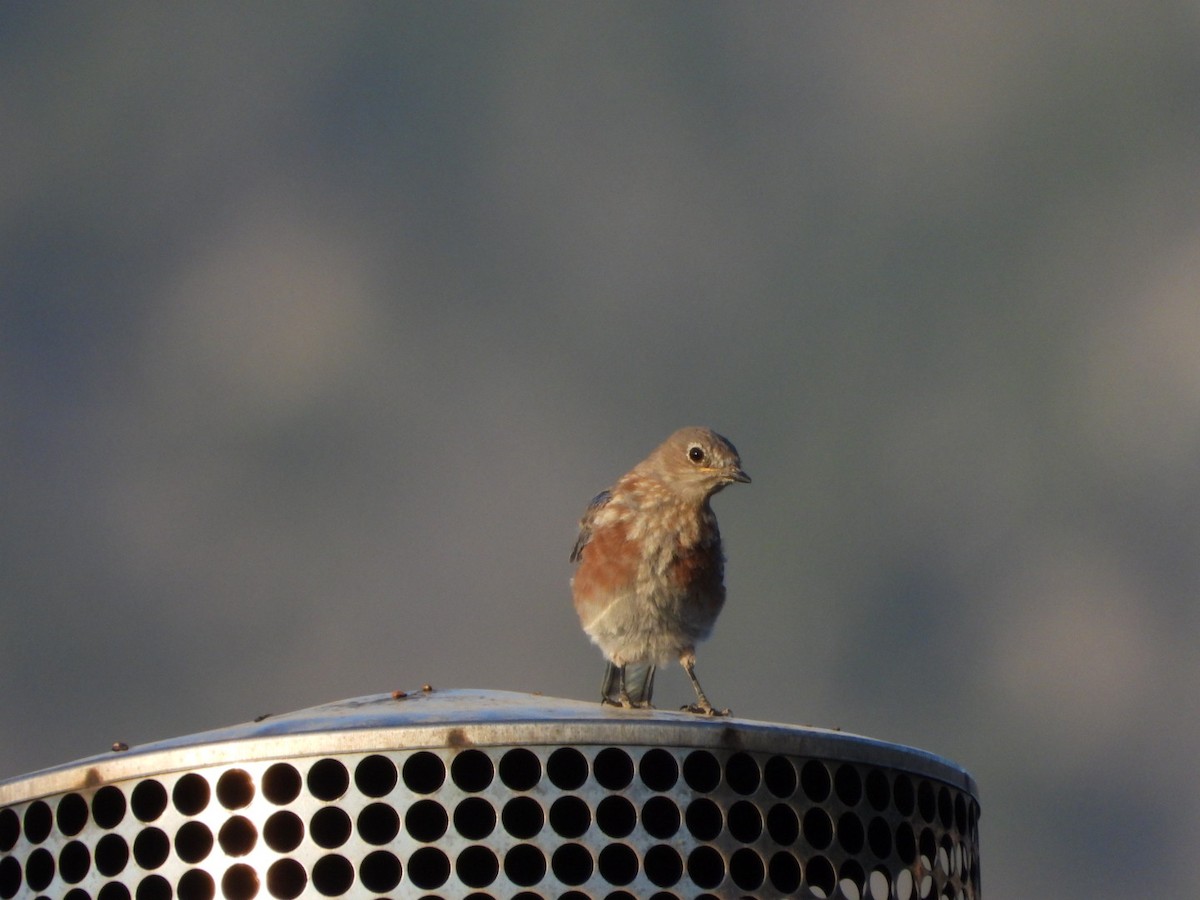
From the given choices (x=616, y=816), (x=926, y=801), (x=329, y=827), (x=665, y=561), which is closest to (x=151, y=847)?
(x=329, y=827)

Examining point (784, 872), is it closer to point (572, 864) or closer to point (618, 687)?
point (572, 864)

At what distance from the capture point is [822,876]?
46.3 ft

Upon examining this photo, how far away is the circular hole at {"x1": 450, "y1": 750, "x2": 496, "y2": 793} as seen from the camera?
1343 cm

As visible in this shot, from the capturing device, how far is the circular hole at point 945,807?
1534cm

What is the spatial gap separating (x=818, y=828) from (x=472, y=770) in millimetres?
2606

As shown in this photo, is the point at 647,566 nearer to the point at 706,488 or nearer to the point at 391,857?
the point at 706,488

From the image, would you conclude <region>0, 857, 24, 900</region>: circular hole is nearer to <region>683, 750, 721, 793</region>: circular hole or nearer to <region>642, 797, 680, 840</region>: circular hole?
<region>642, 797, 680, 840</region>: circular hole

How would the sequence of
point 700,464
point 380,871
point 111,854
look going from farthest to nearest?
point 700,464
point 111,854
point 380,871

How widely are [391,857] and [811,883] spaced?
3.11 meters

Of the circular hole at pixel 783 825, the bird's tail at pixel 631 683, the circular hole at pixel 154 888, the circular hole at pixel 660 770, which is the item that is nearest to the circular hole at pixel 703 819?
the circular hole at pixel 660 770

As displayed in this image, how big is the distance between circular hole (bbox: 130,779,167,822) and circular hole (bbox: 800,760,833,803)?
15.2ft

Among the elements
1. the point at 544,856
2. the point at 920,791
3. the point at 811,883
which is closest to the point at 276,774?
the point at 544,856

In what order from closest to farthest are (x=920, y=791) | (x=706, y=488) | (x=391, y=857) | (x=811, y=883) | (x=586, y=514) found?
(x=391, y=857) < (x=811, y=883) < (x=920, y=791) < (x=706, y=488) < (x=586, y=514)

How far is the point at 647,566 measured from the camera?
814 inches
